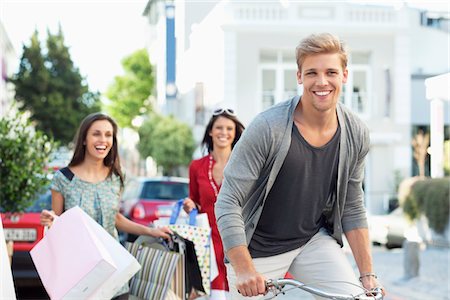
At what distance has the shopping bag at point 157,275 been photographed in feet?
17.1

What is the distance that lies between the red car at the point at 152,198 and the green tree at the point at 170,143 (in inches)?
751

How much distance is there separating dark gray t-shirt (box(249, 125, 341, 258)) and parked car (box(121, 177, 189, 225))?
9.37m

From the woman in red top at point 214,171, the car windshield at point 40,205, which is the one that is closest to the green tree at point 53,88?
the car windshield at point 40,205

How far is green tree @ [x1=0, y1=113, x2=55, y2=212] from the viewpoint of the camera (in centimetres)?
757

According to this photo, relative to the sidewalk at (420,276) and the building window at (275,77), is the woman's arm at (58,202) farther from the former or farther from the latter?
the building window at (275,77)

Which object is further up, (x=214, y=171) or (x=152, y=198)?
(x=214, y=171)

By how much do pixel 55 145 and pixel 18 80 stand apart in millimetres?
32420

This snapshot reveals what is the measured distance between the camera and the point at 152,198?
44.9ft

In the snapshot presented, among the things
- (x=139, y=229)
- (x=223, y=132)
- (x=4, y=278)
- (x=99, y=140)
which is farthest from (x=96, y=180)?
(x=4, y=278)

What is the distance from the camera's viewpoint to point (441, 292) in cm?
1021

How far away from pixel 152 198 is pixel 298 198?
10037 millimetres

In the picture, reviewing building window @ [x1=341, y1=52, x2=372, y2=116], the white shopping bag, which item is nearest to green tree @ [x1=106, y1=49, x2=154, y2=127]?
building window @ [x1=341, y1=52, x2=372, y2=116]

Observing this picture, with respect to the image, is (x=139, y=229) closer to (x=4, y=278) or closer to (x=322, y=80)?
(x=4, y=278)

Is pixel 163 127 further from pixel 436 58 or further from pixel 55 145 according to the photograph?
pixel 55 145
